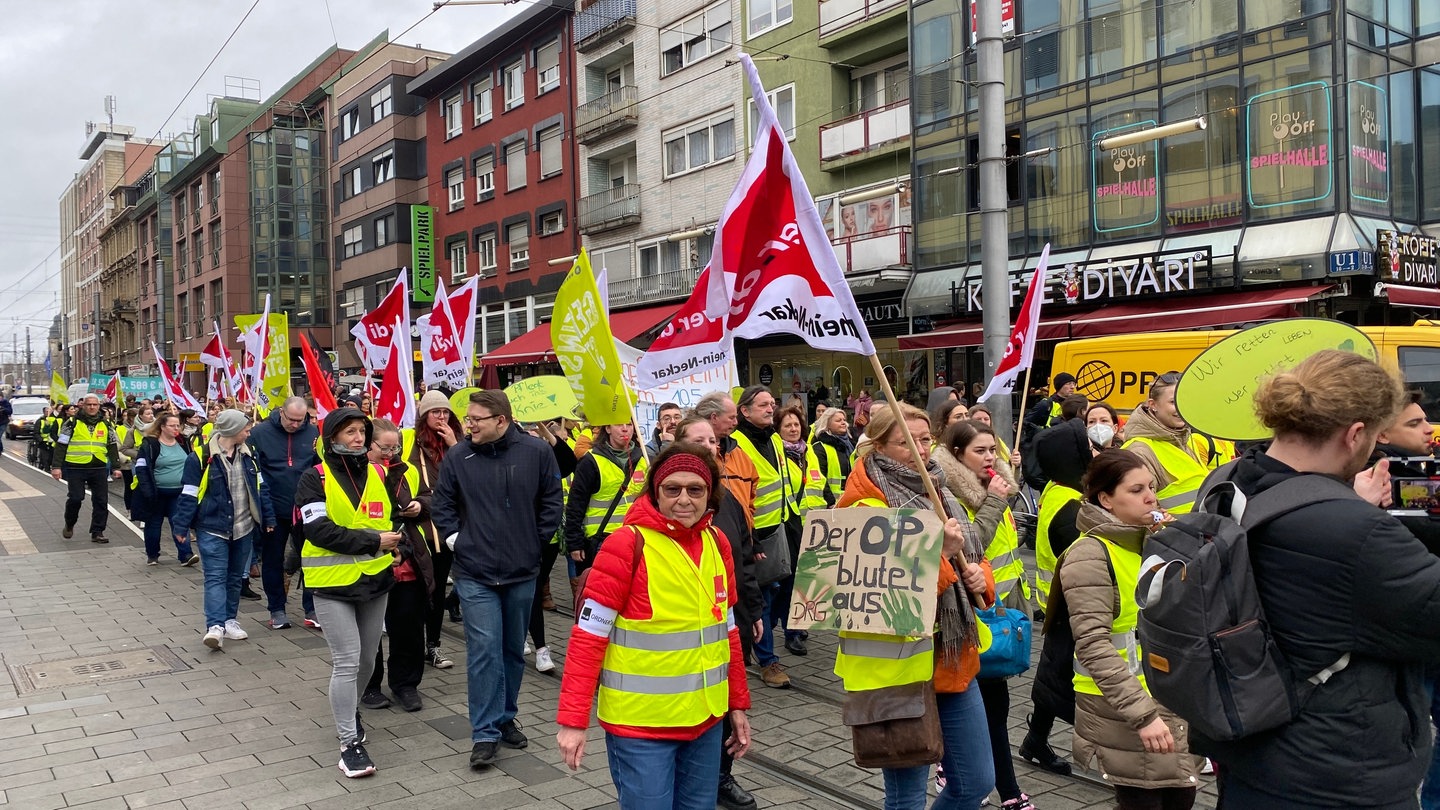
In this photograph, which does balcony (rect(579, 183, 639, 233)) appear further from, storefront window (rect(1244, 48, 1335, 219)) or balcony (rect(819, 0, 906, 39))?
storefront window (rect(1244, 48, 1335, 219))

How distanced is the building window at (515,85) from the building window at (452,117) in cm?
373

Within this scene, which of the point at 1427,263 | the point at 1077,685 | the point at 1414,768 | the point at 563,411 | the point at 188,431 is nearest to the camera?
the point at 1414,768

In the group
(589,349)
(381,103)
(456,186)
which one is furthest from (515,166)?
(589,349)

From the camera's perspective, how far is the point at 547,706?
6.52 m

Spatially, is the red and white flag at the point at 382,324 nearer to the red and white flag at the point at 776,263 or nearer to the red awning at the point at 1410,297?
the red and white flag at the point at 776,263

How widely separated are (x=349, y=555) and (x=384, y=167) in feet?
139

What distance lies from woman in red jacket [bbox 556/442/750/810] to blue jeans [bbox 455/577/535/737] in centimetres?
204

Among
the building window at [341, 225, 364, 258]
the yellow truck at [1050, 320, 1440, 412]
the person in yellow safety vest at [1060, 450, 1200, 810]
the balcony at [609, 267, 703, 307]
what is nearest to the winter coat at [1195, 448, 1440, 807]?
the person in yellow safety vest at [1060, 450, 1200, 810]

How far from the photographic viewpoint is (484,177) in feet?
127

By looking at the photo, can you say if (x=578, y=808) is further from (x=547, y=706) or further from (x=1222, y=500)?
(x=1222, y=500)

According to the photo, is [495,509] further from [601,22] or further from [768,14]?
[601,22]

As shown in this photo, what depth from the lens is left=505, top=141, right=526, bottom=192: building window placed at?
120 ft

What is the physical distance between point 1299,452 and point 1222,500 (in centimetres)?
20

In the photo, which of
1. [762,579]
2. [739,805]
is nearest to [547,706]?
[762,579]
